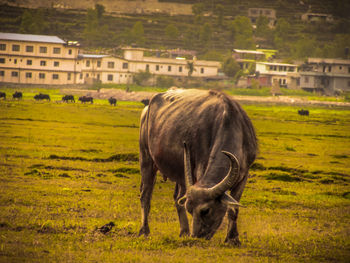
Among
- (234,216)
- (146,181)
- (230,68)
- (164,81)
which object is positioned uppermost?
(230,68)

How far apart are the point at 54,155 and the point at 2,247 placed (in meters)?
14.6

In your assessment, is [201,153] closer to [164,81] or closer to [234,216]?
[234,216]

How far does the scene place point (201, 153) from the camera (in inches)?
374

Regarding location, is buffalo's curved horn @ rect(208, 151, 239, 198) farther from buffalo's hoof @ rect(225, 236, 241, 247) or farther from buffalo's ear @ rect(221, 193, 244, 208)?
buffalo's hoof @ rect(225, 236, 241, 247)

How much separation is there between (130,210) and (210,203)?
4658mm

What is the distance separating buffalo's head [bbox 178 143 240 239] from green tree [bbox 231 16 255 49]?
541 feet

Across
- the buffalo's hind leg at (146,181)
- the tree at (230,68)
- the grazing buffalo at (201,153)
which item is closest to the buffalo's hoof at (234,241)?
the grazing buffalo at (201,153)

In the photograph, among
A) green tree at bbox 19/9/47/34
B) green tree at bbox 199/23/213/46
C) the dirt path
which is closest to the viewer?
the dirt path

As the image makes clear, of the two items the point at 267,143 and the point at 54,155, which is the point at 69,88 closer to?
the point at 267,143

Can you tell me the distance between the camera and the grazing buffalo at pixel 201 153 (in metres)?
8.75

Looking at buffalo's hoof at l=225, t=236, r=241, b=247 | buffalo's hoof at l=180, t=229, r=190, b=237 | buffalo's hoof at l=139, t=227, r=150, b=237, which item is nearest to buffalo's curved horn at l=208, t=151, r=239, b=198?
buffalo's hoof at l=225, t=236, r=241, b=247

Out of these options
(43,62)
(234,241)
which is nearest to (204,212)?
(234,241)

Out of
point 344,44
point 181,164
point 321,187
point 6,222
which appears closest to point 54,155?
point 321,187

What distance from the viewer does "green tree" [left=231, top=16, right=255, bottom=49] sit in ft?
564
